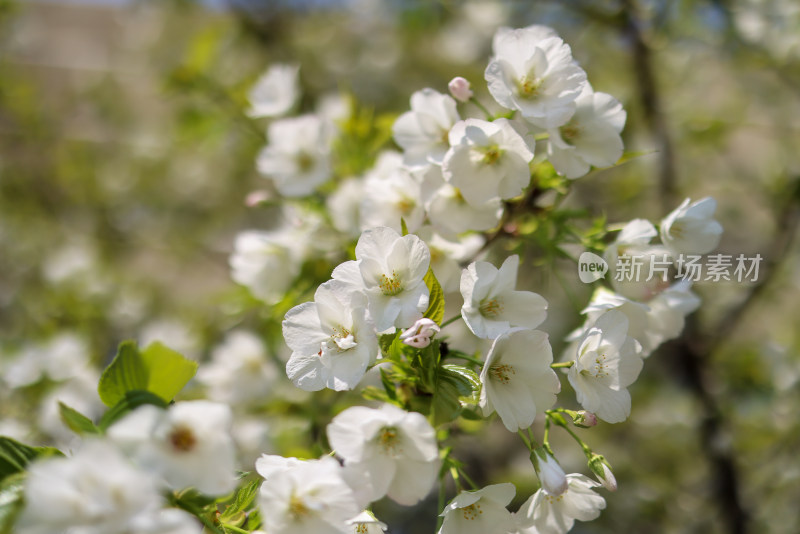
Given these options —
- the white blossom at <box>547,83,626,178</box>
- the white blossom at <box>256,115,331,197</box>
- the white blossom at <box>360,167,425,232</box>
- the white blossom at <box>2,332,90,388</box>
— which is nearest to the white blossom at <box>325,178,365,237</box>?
the white blossom at <box>256,115,331,197</box>

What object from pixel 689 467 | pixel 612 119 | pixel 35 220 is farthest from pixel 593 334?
pixel 35 220

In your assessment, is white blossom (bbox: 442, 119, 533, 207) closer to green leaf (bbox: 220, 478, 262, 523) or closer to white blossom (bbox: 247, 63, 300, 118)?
green leaf (bbox: 220, 478, 262, 523)

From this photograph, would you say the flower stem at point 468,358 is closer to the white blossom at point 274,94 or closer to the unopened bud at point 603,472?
the unopened bud at point 603,472

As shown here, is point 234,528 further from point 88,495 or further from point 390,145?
point 390,145

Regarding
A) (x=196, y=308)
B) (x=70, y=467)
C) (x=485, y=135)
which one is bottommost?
(x=196, y=308)

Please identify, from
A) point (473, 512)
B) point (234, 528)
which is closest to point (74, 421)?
point (234, 528)

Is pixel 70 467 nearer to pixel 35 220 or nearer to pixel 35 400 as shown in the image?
pixel 35 400
